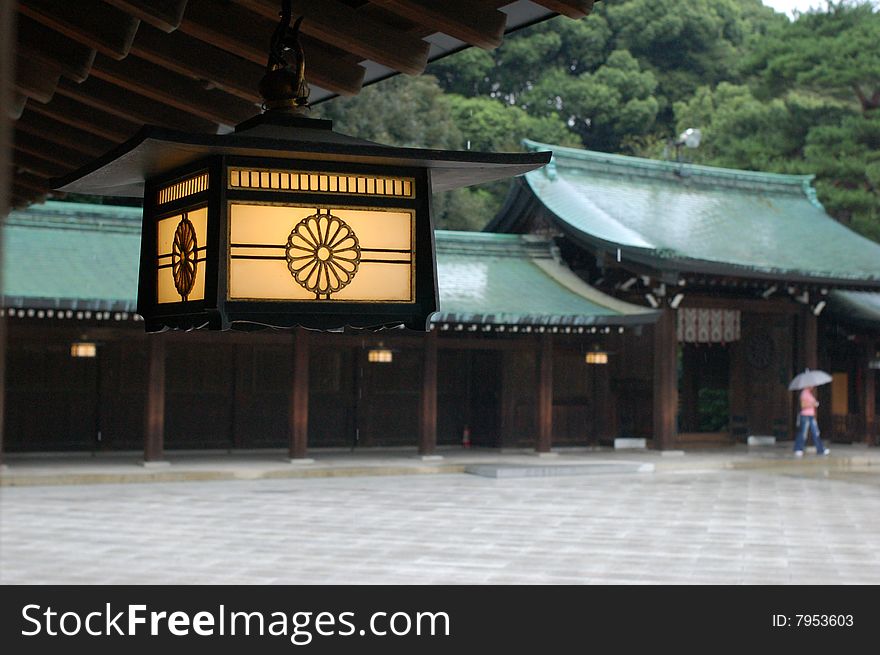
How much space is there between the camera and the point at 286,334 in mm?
20281

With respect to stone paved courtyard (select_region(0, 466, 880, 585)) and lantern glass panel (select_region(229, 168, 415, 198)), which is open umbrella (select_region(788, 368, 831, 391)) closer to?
stone paved courtyard (select_region(0, 466, 880, 585))

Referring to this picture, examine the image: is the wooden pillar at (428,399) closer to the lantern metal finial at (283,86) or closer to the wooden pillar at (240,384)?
the wooden pillar at (240,384)

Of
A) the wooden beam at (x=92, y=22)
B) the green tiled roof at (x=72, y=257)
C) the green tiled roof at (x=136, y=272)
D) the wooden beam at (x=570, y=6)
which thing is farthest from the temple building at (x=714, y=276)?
the wooden beam at (x=92, y=22)

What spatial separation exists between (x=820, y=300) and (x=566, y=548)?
1418 centimetres

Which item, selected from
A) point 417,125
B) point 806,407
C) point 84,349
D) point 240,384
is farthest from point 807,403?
point 417,125

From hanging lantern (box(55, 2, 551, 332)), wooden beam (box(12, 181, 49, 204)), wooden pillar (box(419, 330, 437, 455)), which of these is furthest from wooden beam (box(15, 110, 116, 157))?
wooden pillar (box(419, 330, 437, 455))

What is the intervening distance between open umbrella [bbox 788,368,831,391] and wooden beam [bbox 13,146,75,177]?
18.8 m

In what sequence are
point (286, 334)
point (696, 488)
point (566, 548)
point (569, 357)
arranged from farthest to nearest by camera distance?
A: point (569, 357) < point (286, 334) < point (696, 488) < point (566, 548)

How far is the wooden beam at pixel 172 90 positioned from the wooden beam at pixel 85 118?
14.1 inches

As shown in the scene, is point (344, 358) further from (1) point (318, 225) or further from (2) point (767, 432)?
(1) point (318, 225)

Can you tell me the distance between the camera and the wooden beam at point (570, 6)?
3.48 m

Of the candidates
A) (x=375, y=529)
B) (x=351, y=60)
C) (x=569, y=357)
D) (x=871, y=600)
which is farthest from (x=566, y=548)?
(x=569, y=357)

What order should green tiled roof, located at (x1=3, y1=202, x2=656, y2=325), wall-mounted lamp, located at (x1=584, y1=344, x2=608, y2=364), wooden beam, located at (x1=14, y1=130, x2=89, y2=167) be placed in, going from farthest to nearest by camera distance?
wall-mounted lamp, located at (x1=584, y1=344, x2=608, y2=364) < green tiled roof, located at (x1=3, y1=202, x2=656, y2=325) < wooden beam, located at (x1=14, y1=130, x2=89, y2=167)

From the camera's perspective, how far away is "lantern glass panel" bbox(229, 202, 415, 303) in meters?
3.44
